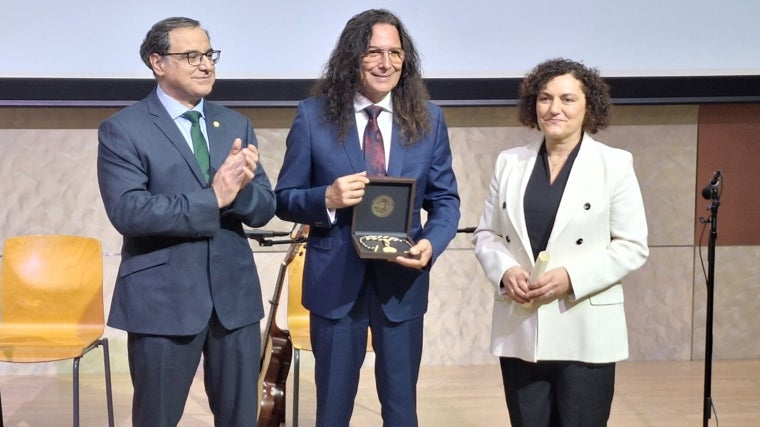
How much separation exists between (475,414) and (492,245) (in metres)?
1.69

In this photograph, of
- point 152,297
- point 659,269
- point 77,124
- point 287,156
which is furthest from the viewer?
point 659,269

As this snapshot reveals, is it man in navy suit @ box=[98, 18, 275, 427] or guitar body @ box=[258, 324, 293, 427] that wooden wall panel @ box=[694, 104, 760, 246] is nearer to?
guitar body @ box=[258, 324, 293, 427]

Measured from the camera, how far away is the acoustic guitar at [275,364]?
3797 millimetres

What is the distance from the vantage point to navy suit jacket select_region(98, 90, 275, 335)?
2.47 metres

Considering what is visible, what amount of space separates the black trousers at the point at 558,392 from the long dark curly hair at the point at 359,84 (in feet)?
2.60

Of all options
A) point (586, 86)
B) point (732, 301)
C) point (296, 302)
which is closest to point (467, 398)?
point (296, 302)

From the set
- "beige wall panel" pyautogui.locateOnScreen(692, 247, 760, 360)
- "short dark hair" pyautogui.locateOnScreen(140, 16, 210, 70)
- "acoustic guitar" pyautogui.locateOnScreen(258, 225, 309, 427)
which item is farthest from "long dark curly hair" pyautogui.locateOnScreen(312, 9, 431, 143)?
"beige wall panel" pyautogui.locateOnScreen(692, 247, 760, 360)

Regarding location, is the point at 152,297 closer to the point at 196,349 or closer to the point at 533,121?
the point at 196,349

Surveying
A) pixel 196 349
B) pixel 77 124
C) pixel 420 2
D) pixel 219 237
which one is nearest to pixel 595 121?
pixel 219 237

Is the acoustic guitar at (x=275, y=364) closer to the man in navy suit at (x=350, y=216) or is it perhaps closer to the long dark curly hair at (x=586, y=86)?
the man in navy suit at (x=350, y=216)

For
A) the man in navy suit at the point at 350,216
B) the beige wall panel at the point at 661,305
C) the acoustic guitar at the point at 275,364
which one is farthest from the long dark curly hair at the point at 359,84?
the beige wall panel at the point at 661,305

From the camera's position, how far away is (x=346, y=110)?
8.79 feet

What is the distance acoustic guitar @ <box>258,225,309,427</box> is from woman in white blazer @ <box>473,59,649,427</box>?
1272 millimetres

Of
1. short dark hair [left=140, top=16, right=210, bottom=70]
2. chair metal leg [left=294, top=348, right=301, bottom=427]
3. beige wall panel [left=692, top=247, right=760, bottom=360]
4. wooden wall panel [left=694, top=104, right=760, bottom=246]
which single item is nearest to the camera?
short dark hair [left=140, top=16, right=210, bottom=70]
